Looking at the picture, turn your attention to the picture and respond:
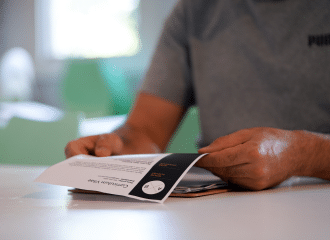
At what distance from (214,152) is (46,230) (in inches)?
9.3

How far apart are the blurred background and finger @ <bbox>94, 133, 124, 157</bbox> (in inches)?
101

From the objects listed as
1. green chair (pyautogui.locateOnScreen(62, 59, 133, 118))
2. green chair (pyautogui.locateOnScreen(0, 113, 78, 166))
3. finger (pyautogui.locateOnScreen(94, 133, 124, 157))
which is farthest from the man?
green chair (pyautogui.locateOnScreen(62, 59, 133, 118))

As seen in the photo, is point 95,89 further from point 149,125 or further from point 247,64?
point 247,64

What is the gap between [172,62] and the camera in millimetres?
1062

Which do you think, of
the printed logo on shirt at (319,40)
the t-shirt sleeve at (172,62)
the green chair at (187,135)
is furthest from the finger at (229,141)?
the green chair at (187,135)

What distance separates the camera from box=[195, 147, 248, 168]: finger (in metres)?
0.44

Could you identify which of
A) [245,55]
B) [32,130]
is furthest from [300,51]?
[32,130]

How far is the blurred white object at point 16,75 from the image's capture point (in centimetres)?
378

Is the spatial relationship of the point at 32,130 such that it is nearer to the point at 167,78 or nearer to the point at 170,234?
the point at 167,78

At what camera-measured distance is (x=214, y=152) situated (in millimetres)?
450

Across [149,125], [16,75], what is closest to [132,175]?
[149,125]

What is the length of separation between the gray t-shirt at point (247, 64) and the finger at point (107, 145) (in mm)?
387

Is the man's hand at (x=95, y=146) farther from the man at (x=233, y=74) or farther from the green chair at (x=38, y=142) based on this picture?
the green chair at (x=38, y=142)

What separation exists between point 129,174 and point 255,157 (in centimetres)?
16
